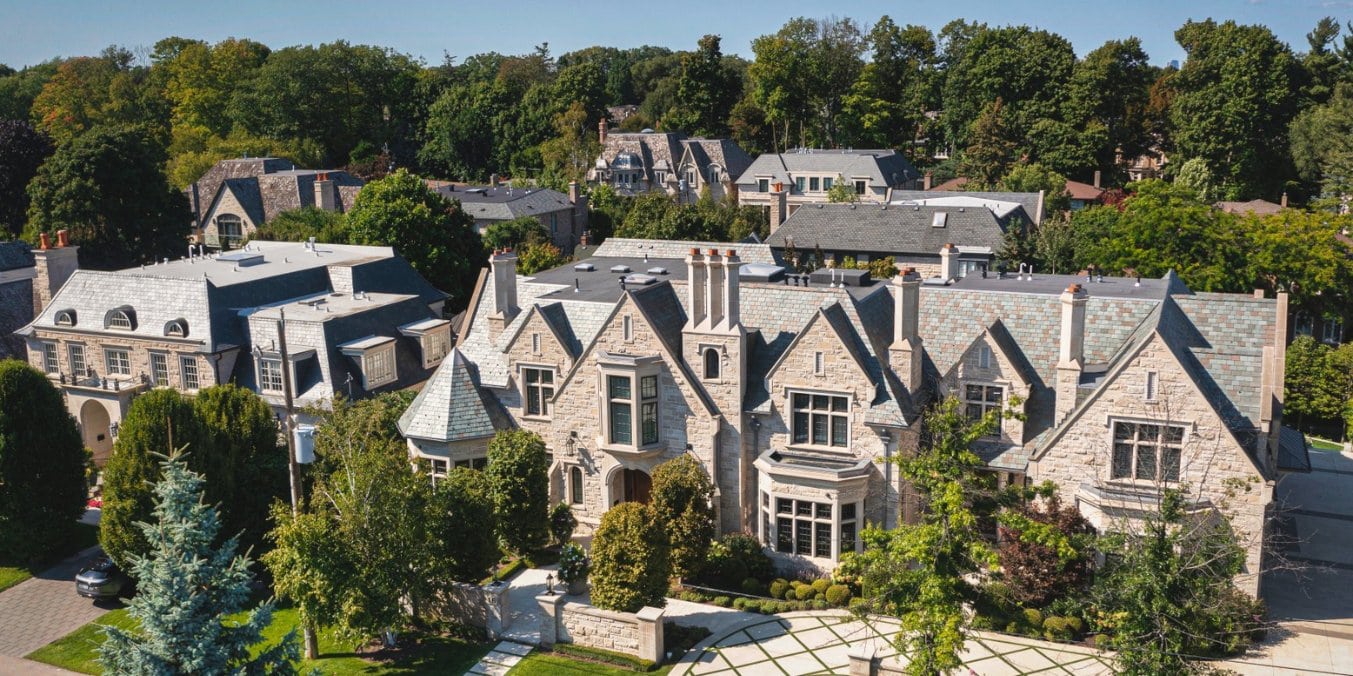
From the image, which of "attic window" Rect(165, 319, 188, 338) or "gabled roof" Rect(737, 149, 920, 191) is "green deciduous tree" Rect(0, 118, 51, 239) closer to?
"attic window" Rect(165, 319, 188, 338)

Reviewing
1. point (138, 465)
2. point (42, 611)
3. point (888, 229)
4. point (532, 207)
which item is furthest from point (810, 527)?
point (532, 207)

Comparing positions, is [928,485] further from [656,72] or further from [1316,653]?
[656,72]

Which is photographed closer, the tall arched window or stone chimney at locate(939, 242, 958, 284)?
stone chimney at locate(939, 242, 958, 284)

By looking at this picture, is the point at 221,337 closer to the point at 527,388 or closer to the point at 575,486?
the point at 527,388

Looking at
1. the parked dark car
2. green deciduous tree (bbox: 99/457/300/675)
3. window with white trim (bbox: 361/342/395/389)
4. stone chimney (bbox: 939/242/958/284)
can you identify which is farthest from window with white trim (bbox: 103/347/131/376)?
stone chimney (bbox: 939/242/958/284)

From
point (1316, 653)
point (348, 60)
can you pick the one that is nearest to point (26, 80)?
point (348, 60)

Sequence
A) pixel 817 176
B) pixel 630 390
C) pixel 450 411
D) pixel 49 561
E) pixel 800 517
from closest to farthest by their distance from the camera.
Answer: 1. pixel 800 517
2. pixel 630 390
3. pixel 450 411
4. pixel 49 561
5. pixel 817 176
